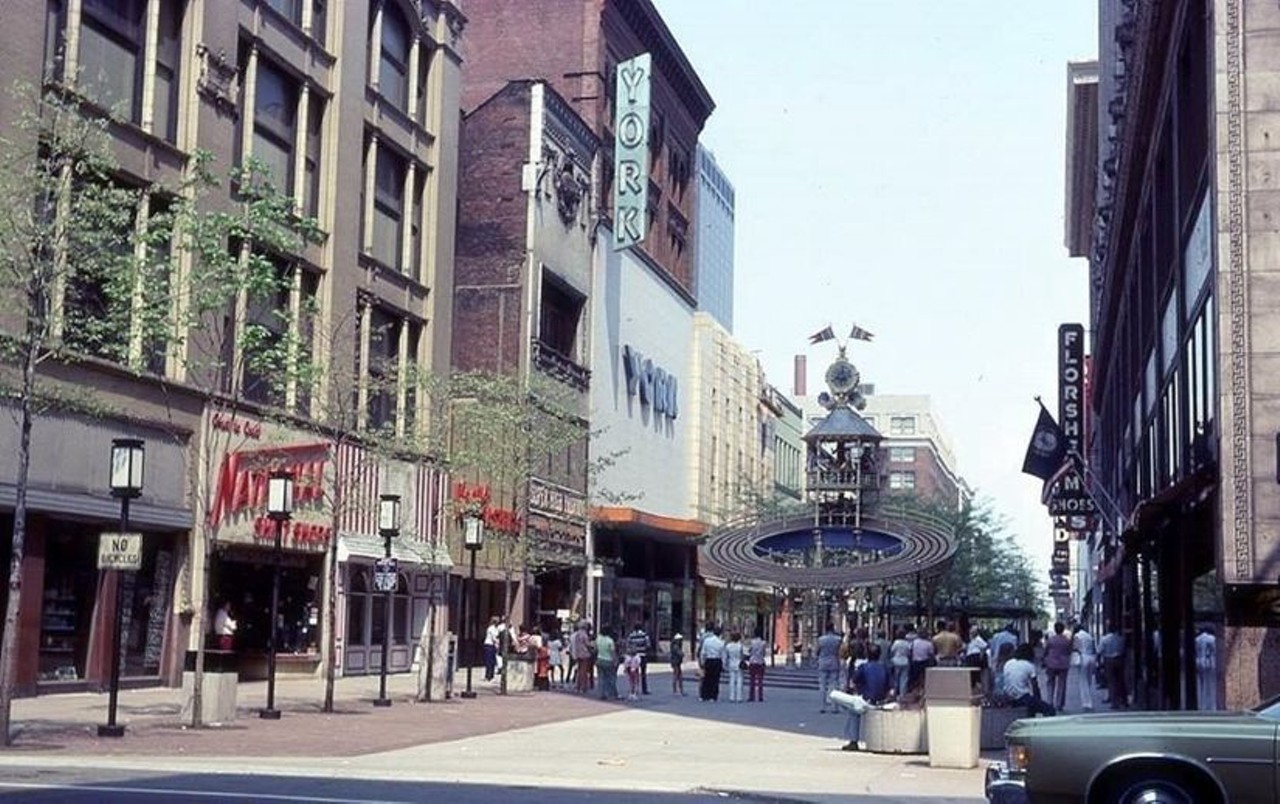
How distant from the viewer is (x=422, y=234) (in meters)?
47.4

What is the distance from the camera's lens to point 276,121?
39.3 meters

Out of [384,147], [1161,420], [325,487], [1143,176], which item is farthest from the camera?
[384,147]

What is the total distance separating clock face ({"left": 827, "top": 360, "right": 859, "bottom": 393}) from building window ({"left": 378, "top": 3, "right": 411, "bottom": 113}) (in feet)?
47.8

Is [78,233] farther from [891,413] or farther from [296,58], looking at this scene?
[891,413]

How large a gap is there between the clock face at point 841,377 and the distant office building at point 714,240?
58.4m

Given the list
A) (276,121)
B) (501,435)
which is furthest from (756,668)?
(276,121)

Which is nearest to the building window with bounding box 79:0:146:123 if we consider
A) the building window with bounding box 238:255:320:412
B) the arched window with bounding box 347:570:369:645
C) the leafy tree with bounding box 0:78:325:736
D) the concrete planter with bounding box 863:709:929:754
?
the leafy tree with bounding box 0:78:325:736

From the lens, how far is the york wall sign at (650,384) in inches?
2680

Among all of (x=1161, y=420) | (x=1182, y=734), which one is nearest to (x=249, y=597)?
(x=1161, y=420)

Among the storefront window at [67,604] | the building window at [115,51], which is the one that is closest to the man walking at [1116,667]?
the storefront window at [67,604]

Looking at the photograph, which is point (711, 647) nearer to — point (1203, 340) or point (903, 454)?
point (1203, 340)

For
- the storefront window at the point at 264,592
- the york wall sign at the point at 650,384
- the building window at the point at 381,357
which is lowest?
the storefront window at the point at 264,592

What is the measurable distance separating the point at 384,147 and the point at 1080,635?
2131 centimetres

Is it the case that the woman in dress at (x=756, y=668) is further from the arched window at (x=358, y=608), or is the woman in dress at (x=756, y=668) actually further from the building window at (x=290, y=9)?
the building window at (x=290, y=9)
